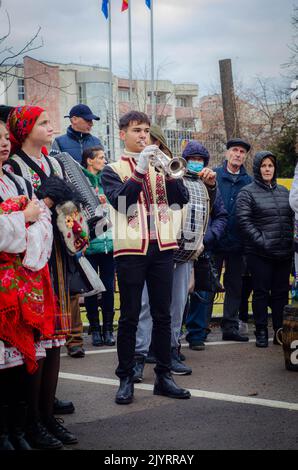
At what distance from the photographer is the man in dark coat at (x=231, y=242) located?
28.6 feet

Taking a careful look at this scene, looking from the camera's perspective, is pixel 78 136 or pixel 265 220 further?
pixel 78 136

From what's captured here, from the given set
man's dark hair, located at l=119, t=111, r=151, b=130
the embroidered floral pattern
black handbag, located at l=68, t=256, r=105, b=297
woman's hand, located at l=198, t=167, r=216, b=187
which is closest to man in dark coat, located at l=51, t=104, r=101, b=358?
woman's hand, located at l=198, t=167, r=216, b=187

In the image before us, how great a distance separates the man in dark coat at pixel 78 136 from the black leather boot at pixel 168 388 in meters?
3.49

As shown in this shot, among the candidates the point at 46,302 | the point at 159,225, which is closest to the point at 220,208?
the point at 159,225

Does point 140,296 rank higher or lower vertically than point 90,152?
lower

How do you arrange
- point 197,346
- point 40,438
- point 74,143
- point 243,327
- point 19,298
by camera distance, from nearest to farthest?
point 19,298, point 40,438, point 197,346, point 74,143, point 243,327

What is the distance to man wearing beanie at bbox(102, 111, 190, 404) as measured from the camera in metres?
5.95

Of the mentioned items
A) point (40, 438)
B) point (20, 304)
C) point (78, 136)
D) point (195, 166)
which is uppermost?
point (78, 136)

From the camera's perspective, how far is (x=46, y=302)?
480 centimetres

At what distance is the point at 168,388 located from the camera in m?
6.12

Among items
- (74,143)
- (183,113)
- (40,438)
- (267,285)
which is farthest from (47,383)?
(183,113)

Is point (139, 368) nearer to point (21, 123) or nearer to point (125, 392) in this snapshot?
point (125, 392)

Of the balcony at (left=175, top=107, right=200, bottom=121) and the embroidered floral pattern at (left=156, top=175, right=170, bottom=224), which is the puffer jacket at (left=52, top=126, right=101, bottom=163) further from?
the balcony at (left=175, top=107, right=200, bottom=121)

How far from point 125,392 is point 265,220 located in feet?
10.2
